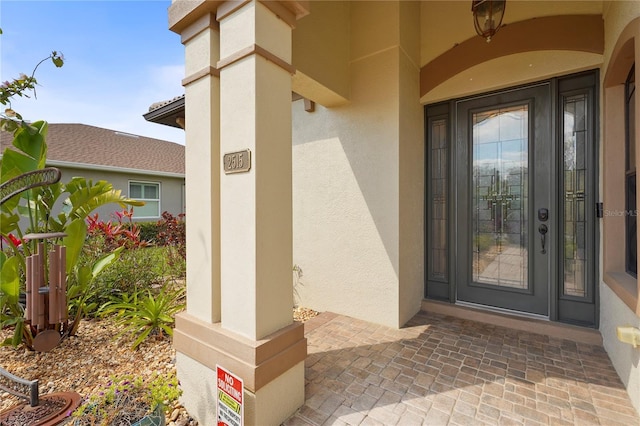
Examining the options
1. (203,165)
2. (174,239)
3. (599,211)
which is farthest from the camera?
(174,239)

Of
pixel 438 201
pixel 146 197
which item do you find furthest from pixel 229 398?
pixel 146 197

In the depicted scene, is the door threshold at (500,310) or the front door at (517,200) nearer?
the front door at (517,200)

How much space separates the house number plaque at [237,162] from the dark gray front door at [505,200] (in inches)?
134

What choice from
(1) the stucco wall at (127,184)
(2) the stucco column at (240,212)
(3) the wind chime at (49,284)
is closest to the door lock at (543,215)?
(2) the stucco column at (240,212)

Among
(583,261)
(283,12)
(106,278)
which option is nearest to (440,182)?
(583,261)

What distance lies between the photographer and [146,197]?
513 inches

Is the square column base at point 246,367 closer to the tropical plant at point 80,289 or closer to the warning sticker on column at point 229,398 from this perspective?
the warning sticker on column at point 229,398

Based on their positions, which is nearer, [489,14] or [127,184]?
[489,14]

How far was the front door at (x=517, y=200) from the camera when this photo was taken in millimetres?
3508

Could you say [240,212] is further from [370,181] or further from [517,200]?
[517,200]

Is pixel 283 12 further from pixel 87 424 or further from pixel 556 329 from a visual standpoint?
pixel 556 329

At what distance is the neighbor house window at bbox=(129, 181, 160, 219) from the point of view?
12.5m

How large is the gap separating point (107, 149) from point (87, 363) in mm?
12743

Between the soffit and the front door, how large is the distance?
789 millimetres
